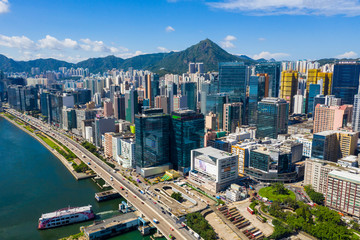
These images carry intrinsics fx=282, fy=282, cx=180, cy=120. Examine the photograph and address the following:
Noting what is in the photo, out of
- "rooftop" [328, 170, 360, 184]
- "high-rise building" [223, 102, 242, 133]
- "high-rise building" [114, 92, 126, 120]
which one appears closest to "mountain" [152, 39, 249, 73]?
"high-rise building" [114, 92, 126, 120]

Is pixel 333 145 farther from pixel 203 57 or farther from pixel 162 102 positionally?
pixel 203 57

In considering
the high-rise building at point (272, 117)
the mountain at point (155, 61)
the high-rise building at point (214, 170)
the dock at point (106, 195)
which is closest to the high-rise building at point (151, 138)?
the high-rise building at point (214, 170)

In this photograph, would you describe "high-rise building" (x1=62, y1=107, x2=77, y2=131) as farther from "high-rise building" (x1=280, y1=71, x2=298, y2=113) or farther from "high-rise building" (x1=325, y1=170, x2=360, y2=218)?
"high-rise building" (x1=325, y1=170, x2=360, y2=218)

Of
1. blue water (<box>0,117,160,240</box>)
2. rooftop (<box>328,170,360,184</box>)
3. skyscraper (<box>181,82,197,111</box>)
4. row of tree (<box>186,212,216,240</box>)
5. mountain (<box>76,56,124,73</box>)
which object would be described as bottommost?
blue water (<box>0,117,160,240</box>)

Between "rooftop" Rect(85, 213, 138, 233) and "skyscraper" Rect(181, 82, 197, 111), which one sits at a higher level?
"skyscraper" Rect(181, 82, 197, 111)

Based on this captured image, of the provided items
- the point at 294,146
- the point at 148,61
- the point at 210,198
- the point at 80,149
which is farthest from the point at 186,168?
the point at 148,61

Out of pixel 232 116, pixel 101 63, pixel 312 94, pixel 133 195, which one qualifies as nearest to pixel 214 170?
pixel 133 195

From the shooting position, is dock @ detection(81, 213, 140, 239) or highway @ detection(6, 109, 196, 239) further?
highway @ detection(6, 109, 196, 239)
